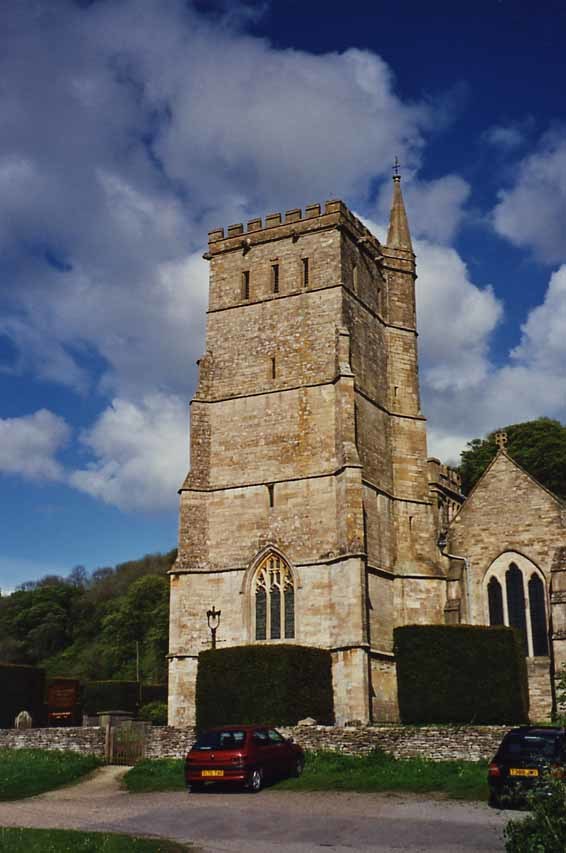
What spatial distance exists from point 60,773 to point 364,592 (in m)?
10.4

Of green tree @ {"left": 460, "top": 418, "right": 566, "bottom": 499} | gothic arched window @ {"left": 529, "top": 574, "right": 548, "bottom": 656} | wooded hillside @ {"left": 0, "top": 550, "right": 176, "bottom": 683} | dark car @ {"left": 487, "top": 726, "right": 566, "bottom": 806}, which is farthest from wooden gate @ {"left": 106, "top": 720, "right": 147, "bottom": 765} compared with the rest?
wooded hillside @ {"left": 0, "top": 550, "right": 176, "bottom": 683}

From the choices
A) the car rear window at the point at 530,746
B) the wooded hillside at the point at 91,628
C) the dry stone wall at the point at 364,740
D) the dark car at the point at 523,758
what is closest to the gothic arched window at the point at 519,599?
the dry stone wall at the point at 364,740

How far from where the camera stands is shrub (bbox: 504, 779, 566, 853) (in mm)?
9148

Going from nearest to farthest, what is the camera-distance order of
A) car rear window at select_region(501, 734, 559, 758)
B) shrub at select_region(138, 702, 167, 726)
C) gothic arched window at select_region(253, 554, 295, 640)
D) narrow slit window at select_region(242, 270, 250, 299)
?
car rear window at select_region(501, 734, 559, 758) → gothic arched window at select_region(253, 554, 295, 640) → narrow slit window at select_region(242, 270, 250, 299) → shrub at select_region(138, 702, 167, 726)

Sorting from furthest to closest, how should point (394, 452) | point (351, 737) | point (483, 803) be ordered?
point (394, 452) → point (351, 737) → point (483, 803)

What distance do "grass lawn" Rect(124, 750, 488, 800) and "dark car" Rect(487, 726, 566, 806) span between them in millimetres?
1470

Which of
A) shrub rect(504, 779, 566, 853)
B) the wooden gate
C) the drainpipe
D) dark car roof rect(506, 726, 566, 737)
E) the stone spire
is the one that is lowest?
the wooden gate

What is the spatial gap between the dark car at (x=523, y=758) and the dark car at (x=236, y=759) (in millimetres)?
4542

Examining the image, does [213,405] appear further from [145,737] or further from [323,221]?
[145,737]

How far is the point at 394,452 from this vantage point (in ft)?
107

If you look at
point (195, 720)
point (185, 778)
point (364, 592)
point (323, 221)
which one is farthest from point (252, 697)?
point (323, 221)

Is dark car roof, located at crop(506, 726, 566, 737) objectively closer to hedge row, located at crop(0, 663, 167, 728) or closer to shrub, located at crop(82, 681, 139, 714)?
hedge row, located at crop(0, 663, 167, 728)

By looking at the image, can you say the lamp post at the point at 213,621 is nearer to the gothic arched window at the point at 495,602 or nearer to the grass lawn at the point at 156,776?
the grass lawn at the point at 156,776

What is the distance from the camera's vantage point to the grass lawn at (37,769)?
19.3 metres
